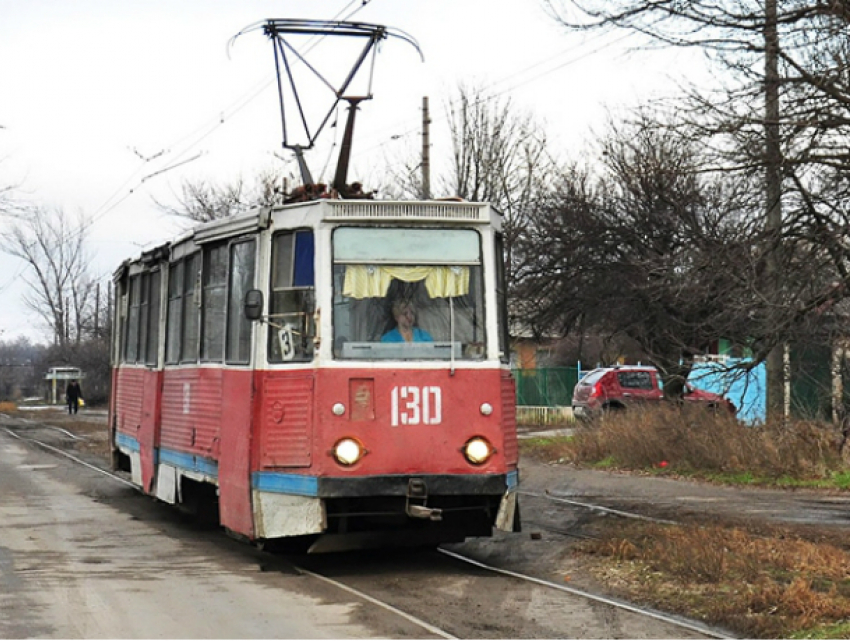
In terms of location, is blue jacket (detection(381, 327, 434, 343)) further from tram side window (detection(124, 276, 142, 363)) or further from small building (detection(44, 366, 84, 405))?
small building (detection(44, 366, 84, 405))

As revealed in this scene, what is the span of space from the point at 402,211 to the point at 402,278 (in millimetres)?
537

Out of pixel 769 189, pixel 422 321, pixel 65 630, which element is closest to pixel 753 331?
pixel 769 189

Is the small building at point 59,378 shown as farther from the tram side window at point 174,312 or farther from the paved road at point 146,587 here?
the paved road at point 146,587

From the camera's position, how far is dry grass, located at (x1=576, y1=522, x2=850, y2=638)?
8531mm

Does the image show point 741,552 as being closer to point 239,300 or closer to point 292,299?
point 292,299

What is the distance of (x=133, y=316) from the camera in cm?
1655

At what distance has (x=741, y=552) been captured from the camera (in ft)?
Answer: 36.1

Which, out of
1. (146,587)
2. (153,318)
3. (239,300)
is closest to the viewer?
(146,587)

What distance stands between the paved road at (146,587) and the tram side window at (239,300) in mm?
1811

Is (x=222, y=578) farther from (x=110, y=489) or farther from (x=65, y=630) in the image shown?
(x=110, y=489)

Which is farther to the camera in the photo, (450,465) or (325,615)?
(450,465)

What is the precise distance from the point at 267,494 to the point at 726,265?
8.26 metres

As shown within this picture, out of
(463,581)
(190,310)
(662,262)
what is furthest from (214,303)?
(662,262)

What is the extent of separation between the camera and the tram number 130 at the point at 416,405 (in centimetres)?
1030
